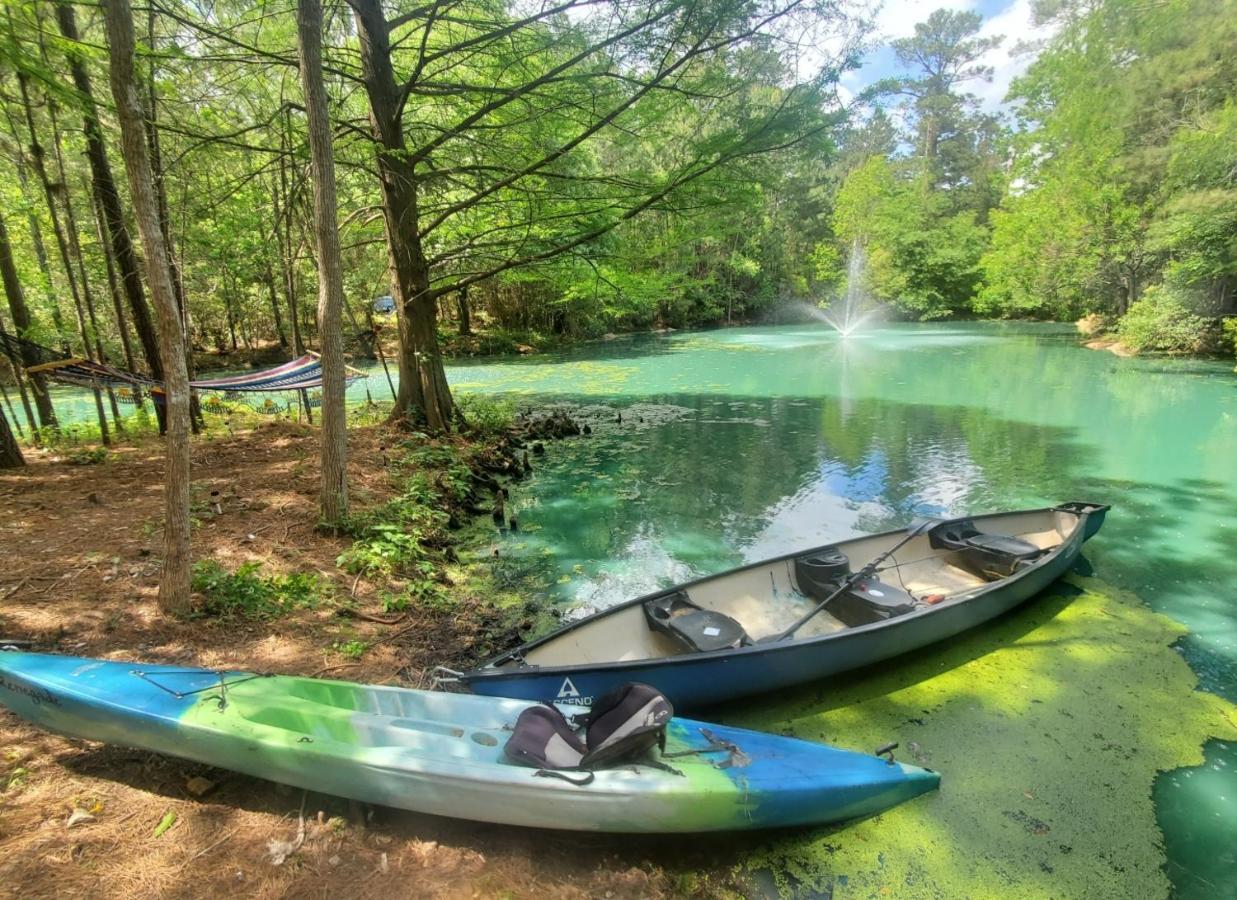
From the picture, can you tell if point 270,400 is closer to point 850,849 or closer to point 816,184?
point 850,849

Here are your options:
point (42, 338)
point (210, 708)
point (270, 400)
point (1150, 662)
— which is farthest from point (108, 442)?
point (1150, 662)

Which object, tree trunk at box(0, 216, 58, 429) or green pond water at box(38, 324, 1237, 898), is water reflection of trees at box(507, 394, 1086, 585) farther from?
tree trunk at box(0, 216, 58, 429)

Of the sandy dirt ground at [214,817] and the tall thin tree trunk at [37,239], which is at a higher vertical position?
the tall thin tree trunk at [37,239]

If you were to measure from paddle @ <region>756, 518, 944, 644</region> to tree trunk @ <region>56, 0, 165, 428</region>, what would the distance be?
720 centimetres

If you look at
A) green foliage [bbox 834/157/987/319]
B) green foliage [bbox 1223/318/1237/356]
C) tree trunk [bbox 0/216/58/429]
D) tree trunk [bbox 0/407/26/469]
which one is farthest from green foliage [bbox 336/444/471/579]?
green foliage [bbox 834/157/987/319]

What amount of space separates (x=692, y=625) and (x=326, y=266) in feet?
12.6

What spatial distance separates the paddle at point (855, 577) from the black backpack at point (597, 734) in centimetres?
131

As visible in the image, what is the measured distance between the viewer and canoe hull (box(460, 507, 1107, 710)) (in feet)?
9.90

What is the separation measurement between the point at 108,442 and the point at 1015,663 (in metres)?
10.4

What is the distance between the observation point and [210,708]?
7.97 ft

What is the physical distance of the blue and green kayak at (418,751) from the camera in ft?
7.35

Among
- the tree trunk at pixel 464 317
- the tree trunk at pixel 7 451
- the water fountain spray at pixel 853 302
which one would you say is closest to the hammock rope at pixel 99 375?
the tree trunk at pixel 7 451

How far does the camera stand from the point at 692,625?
12.5 feet

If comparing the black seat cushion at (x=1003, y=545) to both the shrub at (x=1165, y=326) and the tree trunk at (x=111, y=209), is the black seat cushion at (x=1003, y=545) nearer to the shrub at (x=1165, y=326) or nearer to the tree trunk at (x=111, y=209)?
the tree trunk at (x=111, y=209)
